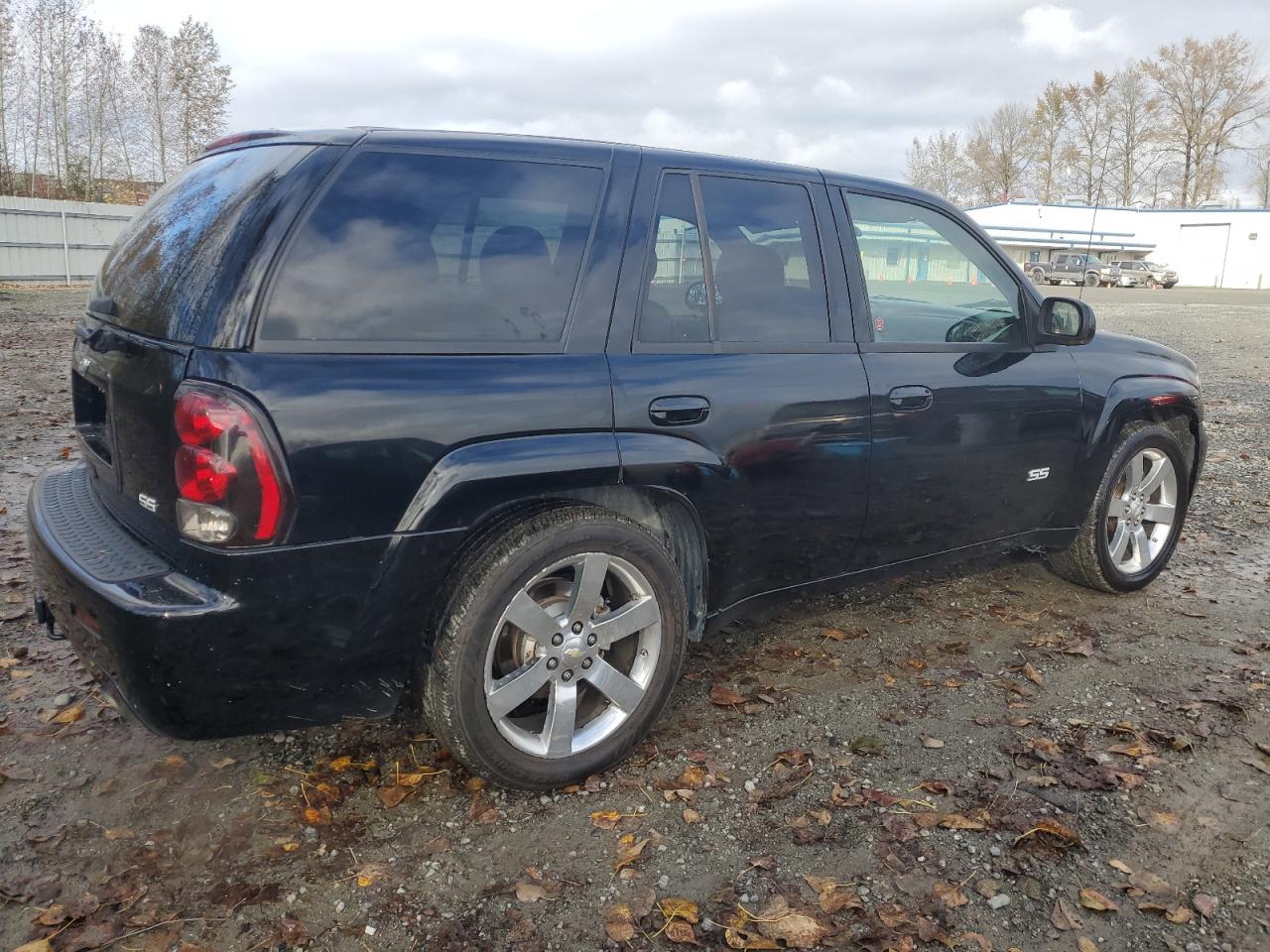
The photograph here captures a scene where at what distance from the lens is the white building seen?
197ft

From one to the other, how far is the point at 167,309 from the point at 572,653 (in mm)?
1487

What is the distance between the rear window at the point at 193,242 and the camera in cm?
255

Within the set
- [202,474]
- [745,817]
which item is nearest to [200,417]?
[202,474]

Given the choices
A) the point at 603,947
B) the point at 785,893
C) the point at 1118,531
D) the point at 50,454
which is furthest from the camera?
the point at 50,454

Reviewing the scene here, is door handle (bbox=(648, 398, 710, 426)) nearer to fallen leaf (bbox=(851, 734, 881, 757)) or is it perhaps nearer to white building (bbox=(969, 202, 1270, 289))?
fallen leaf (bbox=(851, 734, 881, 757))

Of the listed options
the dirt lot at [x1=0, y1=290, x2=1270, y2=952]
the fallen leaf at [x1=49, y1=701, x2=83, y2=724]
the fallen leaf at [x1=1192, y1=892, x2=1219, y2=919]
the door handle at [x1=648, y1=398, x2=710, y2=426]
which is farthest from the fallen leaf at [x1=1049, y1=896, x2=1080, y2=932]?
the fallen leaf at [x1=49, y1=701, x2=83, y2=724]

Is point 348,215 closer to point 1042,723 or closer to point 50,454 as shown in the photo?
point 1042,723

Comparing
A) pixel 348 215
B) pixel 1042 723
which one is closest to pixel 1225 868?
pixel 1042 723

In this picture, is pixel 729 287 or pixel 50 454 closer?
pixel 729 287

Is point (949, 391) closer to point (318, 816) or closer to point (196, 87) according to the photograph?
point (318, 816)

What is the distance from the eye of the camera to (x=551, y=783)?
2965 millimetres

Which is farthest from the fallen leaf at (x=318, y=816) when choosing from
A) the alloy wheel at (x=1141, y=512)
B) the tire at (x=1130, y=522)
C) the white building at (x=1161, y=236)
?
the white building at (x=1161, y=236)

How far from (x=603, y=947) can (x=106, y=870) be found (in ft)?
4.39

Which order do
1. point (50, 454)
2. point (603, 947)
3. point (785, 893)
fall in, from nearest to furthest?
point (603, 947), point (785, 893), point (50, 454)
